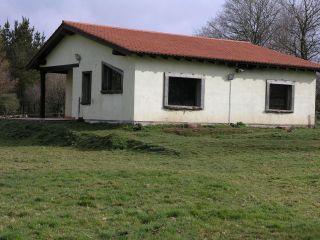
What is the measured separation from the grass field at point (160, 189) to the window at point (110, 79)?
470 cm

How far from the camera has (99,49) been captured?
23875mm

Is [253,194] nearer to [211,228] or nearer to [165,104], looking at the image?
[211,228]

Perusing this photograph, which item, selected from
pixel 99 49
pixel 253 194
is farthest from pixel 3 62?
pixel 253 194

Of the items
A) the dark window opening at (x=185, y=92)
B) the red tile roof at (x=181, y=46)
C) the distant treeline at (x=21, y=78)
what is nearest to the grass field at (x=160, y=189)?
the red tile roof at (x=181, y=46)

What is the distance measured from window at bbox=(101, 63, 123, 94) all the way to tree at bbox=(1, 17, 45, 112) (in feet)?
96.7

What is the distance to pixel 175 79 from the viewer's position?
23.5 m

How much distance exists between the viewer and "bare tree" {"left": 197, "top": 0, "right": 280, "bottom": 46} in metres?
55.2

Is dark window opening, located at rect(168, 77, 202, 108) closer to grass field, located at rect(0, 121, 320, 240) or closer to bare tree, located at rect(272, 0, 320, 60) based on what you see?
grass field, located at rect(0, 121, 320, 240)

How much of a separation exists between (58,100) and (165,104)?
2519 cm

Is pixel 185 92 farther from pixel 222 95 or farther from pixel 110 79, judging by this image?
pixel 110 79

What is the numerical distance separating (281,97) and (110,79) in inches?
311

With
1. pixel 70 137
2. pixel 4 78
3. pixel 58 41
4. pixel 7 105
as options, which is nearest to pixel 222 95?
pixel 70 137

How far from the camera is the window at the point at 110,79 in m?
23.3

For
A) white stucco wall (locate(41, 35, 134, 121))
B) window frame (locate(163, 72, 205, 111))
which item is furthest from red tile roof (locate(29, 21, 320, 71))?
window frame (locate(163, 72, 205, 111))
